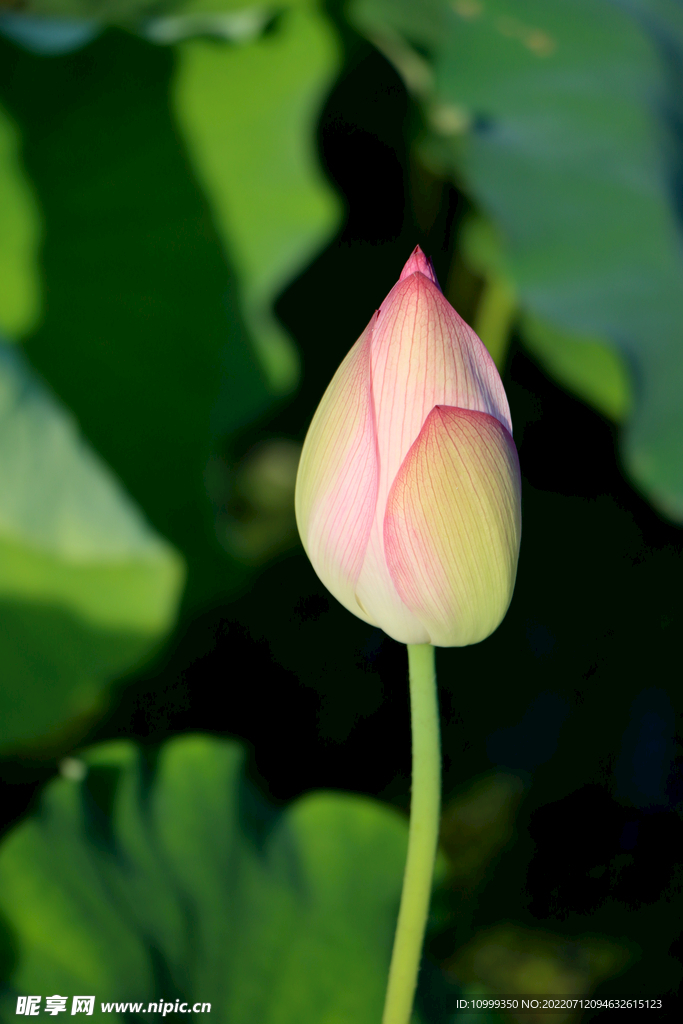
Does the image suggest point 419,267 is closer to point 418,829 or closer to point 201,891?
point 418,829

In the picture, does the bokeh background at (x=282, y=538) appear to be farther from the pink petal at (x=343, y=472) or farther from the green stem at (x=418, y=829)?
the pink petal at (x=343, y=472)

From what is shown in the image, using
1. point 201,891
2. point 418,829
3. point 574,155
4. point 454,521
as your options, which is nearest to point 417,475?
point 454,521

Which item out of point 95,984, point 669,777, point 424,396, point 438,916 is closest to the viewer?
point 424,396

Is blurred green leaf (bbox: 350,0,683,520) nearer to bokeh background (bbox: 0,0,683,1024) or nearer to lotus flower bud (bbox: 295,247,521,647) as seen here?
bokeh background (bbox: 0,0,683,1024)

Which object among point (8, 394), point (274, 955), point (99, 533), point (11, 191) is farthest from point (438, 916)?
point (11, 191)

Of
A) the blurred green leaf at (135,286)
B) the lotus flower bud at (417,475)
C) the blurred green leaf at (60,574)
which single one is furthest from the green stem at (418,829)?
the blurred green leaf at (135,286)

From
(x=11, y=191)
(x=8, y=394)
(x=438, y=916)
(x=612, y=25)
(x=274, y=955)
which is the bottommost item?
(x=438, y=916)

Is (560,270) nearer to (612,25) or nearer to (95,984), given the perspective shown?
(612,25)
